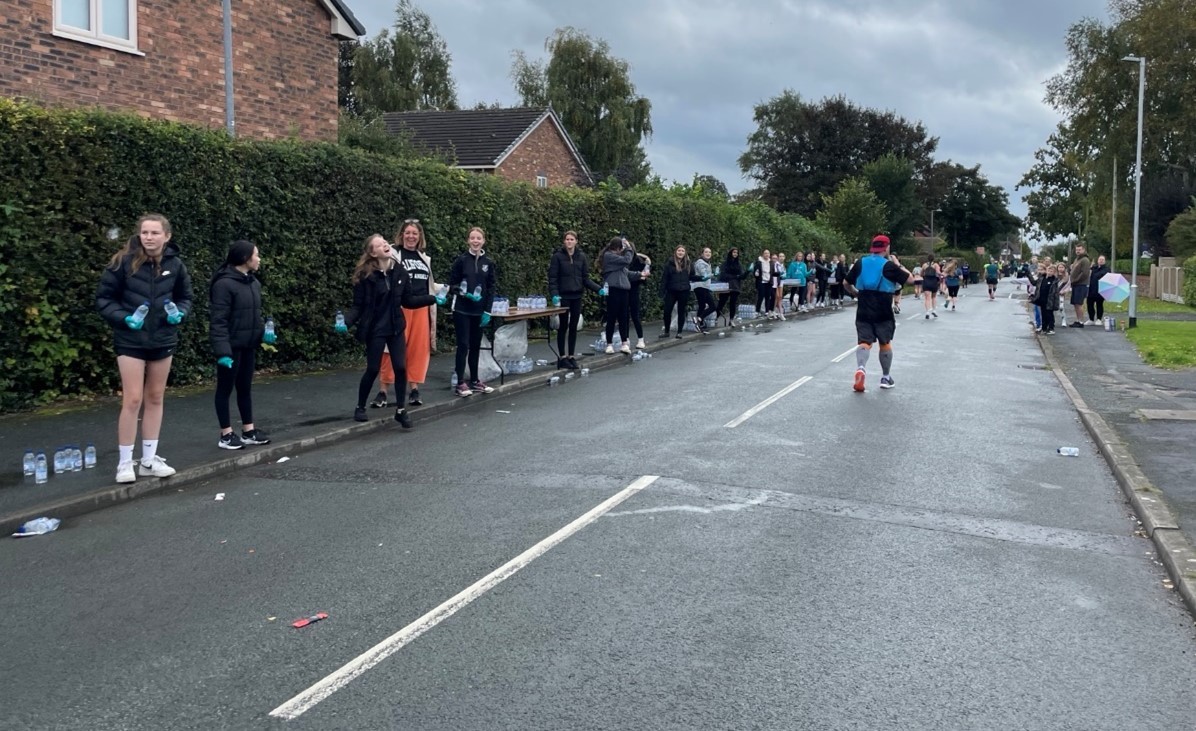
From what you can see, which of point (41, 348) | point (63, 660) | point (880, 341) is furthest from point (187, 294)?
point (880, 341)

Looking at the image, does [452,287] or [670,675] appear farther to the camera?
[452,287]

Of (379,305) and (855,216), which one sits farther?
(855,216)

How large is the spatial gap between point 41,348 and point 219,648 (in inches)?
271

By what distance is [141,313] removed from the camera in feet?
24.1

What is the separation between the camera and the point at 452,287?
39.0 ft

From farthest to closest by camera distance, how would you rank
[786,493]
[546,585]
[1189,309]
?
[1189,309] → [786,493] → [546,585]

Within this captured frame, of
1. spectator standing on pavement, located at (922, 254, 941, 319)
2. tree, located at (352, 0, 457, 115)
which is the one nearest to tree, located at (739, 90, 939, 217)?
tree, located at (352, 0, 457, 115)

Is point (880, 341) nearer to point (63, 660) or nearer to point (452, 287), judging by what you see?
point (452, 287)

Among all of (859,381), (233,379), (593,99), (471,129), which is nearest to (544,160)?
(471,129)

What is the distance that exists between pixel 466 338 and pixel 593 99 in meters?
44.3

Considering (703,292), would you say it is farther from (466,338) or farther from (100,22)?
(100,22)

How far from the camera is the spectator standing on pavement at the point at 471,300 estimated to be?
11867mm

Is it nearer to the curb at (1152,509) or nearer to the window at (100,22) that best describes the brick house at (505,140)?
the window at (100,22)

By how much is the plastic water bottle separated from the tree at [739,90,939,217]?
70604 mm
